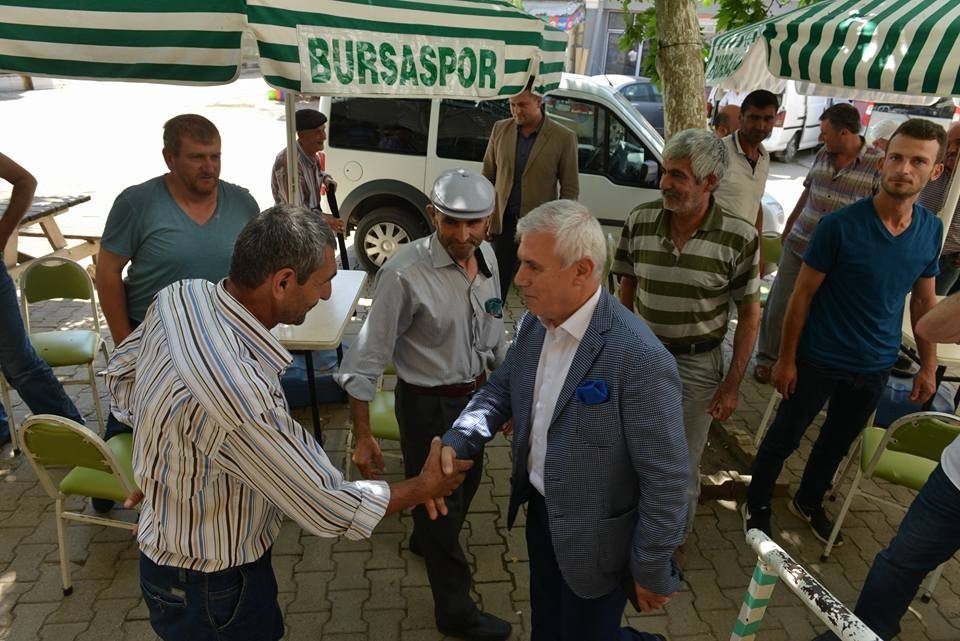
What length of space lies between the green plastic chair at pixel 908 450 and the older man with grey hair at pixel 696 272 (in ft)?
2.56

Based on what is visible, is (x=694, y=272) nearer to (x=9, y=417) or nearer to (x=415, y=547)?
(x=415, y=547)

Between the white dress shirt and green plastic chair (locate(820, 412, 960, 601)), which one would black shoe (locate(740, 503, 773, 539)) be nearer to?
green plastic chair (locate(820, 412, 960, 601))

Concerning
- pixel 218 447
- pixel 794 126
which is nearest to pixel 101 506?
pixel 218 447

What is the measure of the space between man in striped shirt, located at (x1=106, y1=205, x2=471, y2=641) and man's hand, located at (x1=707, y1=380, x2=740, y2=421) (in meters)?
1.66

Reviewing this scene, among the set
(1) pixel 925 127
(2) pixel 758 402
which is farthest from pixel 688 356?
(2) pixel 758 402

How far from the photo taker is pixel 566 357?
1.93 meters

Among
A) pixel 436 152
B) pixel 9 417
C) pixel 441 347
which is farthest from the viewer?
pixel 436 152

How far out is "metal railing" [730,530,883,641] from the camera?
1339 mm

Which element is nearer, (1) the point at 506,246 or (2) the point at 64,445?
(2) the point at 64,445

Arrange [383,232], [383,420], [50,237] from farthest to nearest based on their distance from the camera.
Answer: [383,232] → [50,237] → [383,420]

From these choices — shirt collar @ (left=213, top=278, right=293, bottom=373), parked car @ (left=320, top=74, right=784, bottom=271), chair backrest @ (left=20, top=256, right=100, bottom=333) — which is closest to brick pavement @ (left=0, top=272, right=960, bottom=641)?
chair backrest @ (left=20, top=256, right=100, bottom=333)

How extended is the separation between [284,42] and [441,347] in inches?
52.1

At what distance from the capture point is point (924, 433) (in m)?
2.89

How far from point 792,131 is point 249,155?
11.8 m
